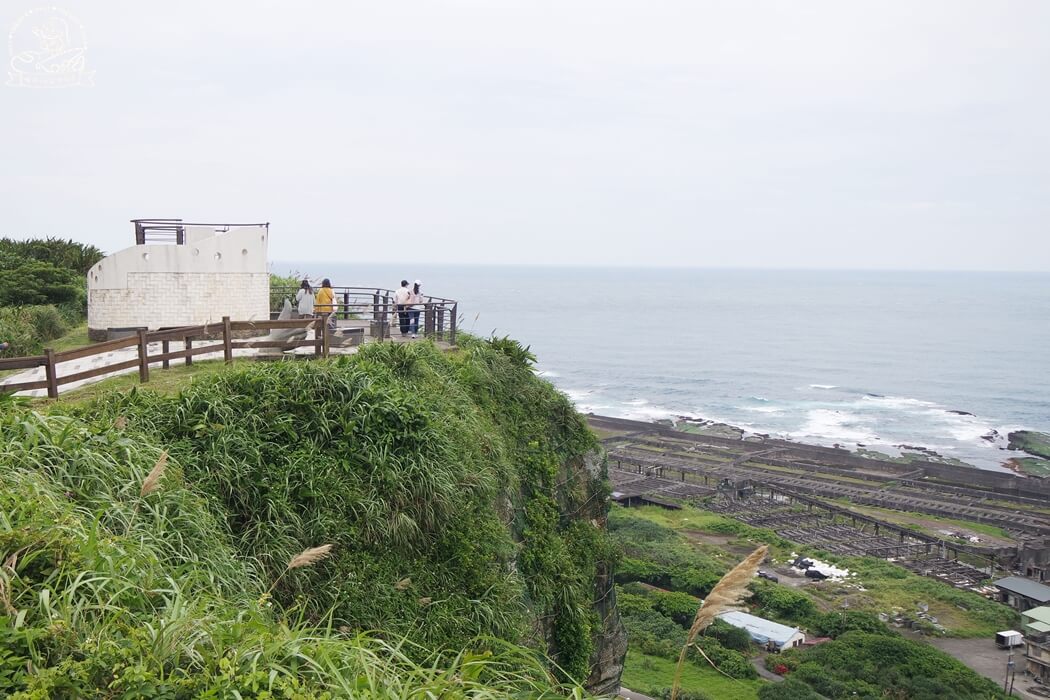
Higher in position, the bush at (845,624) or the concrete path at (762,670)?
the bush at (845,624)

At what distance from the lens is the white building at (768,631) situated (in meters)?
27.6

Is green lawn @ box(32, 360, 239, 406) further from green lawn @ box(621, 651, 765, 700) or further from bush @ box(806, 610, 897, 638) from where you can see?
bush @ box(806, 610, 897, 638)

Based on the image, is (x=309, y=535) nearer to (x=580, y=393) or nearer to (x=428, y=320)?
(x=428, y=320)

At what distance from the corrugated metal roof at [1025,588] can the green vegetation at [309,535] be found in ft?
77.1

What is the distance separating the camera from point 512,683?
5203 mm

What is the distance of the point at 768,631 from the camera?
92.8 ft

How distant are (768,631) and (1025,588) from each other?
1116 cm

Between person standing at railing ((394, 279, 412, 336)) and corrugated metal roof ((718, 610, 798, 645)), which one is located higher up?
person standing at railing ((394, 279, 412, 336))

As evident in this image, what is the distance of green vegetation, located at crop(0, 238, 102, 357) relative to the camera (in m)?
20.1

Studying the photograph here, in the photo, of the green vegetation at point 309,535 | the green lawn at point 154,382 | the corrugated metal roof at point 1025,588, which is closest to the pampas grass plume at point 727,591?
the green vegetation at point 309,535

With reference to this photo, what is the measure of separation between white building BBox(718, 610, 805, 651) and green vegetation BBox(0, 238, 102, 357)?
2265 cm

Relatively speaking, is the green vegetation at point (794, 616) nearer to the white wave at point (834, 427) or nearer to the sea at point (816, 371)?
the sea at point (816, 371)

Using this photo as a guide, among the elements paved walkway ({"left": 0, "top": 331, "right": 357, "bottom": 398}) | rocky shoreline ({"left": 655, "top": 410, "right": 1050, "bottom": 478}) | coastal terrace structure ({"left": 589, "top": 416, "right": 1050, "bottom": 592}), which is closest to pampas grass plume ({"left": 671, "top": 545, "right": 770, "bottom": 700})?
paved walkway ({"left": 0, "top": 331, "right": 357, "bottom": 398})

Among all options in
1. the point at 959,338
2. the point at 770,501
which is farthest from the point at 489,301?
the point at 770,501
